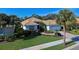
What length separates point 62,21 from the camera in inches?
277

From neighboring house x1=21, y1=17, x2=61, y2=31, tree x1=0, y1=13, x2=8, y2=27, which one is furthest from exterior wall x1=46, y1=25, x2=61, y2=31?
tree x1=0, y1=13, x2=8, y2=27

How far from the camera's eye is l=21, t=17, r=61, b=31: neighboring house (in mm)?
7090

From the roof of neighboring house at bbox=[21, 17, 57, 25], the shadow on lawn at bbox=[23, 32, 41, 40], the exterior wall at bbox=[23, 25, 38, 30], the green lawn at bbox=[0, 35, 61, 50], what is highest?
the roof of neighboring house at bbox=[21, 17, 57, 25]

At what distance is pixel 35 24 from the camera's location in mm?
7109

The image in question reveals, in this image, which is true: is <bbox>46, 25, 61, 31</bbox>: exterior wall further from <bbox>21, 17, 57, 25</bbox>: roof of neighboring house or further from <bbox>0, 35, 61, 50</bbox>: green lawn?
<bbox>0, 35, 61, 50</bbox>: green lawn

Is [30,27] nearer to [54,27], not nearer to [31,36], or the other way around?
[31,36]

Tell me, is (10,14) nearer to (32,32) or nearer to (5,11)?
(5,11)

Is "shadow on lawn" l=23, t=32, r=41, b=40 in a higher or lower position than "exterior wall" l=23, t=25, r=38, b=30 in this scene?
lower

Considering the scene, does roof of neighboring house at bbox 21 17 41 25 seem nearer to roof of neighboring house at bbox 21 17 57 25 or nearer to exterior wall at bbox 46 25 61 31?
roof of neighboring house at bbox 21 17 57 25

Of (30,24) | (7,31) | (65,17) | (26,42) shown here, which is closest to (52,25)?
(65,17)

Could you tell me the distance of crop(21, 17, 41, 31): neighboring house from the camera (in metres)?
7.09

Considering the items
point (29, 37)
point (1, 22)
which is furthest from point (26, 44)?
point (1, 22)

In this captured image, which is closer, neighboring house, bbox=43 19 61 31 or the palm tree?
the palm tree

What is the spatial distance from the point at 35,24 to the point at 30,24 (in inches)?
3.9
